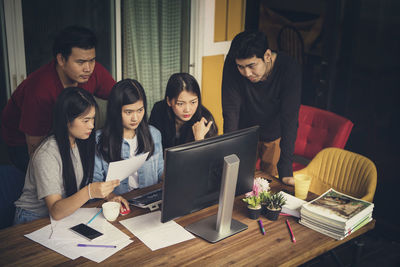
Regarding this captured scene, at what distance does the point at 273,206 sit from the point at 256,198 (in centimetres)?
9

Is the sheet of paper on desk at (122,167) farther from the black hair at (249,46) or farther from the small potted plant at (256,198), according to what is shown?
the black hair at (249,46)

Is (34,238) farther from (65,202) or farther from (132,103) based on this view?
(132,103)

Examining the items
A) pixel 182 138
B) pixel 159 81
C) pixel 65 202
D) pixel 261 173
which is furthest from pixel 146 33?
pixel 65 202

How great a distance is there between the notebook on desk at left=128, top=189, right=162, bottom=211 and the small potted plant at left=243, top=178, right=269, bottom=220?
0.42 metres

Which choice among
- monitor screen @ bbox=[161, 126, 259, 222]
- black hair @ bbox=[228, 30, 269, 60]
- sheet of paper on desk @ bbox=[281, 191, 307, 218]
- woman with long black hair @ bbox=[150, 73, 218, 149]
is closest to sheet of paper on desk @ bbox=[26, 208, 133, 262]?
monitor screen @ bbox=[161, 126, 259, 222]

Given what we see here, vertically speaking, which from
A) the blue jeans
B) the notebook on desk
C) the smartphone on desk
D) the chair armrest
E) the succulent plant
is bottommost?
the chair armrest

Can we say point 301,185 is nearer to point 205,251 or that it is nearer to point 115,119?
point 205,251

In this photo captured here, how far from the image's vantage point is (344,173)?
255 centimetres

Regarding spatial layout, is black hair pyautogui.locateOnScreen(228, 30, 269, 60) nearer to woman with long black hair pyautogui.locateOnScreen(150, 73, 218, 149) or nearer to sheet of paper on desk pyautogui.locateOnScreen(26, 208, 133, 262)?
woman with long black hair pyautogui.locateOnScreen(150, 73, 218, 149)

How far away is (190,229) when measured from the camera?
1.85 m

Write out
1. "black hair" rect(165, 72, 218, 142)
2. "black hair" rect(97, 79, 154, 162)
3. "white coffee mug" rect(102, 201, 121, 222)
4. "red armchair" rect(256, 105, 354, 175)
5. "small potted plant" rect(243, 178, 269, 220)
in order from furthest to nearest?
"red armchair" rect(256, 105, 354, 175)
"black hair" rect(165, 72, 218, 142)
"black hair" rect(97, 79, 154, 162)
"small potted plant" rect(243, 178, 269, 220)
"white coffee mug" rect(102, 201, 121, 222)

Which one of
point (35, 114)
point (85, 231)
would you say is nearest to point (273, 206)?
point (85, 231)

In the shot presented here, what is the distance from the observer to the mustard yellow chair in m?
2.43

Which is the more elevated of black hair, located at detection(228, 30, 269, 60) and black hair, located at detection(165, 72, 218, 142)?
black hair, located at detection(228, 30, 269, 60)
